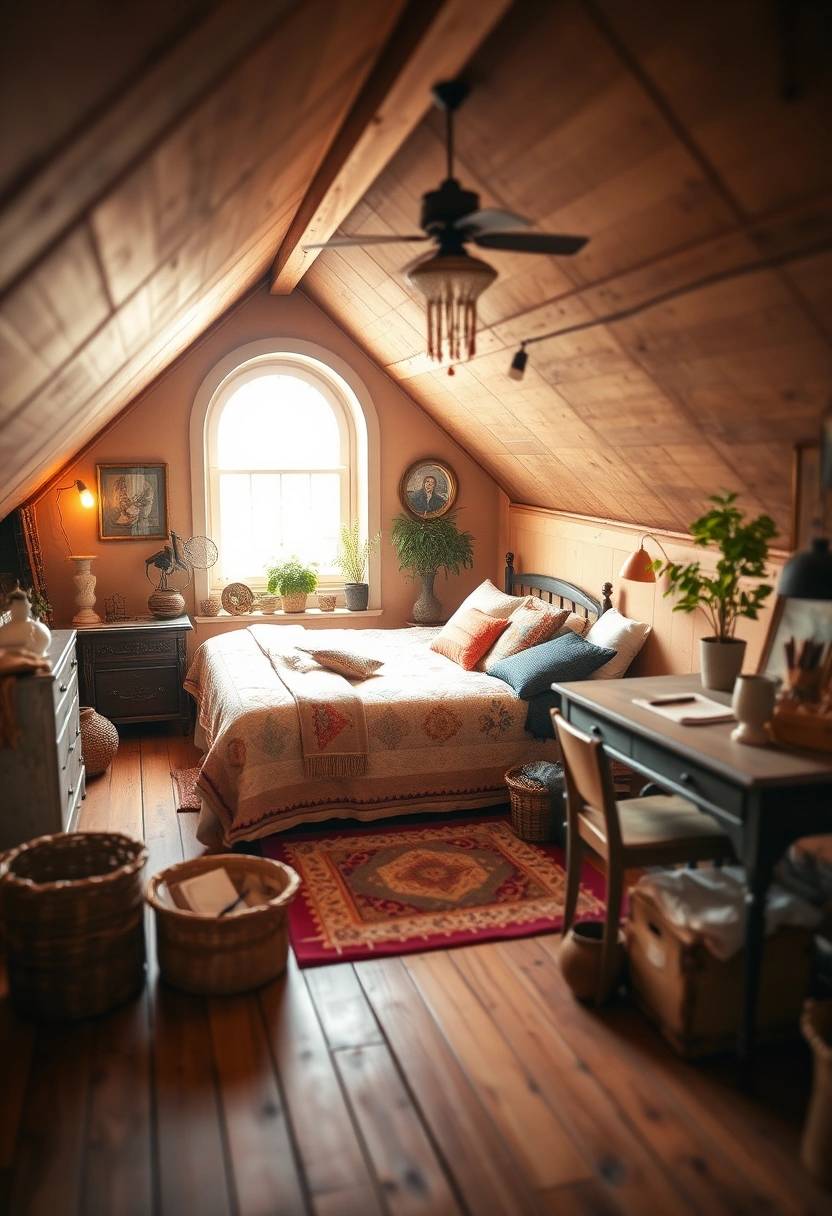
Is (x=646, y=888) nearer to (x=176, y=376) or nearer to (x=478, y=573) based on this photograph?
(x=478, y=573)

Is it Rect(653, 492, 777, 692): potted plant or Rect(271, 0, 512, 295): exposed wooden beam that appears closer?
Rect(271, 0, 512, 295): exposed wooden beam

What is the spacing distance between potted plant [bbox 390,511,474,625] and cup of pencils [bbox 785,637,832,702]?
148 inches

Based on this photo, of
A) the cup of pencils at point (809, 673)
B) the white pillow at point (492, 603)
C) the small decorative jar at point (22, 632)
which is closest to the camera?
the cup of pencils at point (809, 673)

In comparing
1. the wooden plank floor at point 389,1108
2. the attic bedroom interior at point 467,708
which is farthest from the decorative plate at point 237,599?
the wooden plank floor at point 389,1108

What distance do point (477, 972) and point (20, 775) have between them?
5.94 ft

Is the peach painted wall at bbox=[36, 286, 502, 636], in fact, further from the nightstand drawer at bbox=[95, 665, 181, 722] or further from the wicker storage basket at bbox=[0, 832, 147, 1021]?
the wicker storage basket at bbox=[0, 832, 147, 1021]

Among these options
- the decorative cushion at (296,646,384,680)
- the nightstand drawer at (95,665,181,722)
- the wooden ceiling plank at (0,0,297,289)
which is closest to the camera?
the wooden ceiling plank at (0,0,297,289)

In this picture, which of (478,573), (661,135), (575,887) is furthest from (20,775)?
(478,573)

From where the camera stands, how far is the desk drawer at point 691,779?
2660mm

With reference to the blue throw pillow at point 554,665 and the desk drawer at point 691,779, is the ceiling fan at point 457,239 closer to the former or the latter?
the desk drawer at point 691,779

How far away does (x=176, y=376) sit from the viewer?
631cm

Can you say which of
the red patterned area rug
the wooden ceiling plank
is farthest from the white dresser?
the wooden ceiling plank

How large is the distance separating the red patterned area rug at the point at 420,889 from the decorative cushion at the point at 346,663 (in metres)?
0.83

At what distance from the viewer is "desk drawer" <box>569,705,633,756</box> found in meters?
3.26
